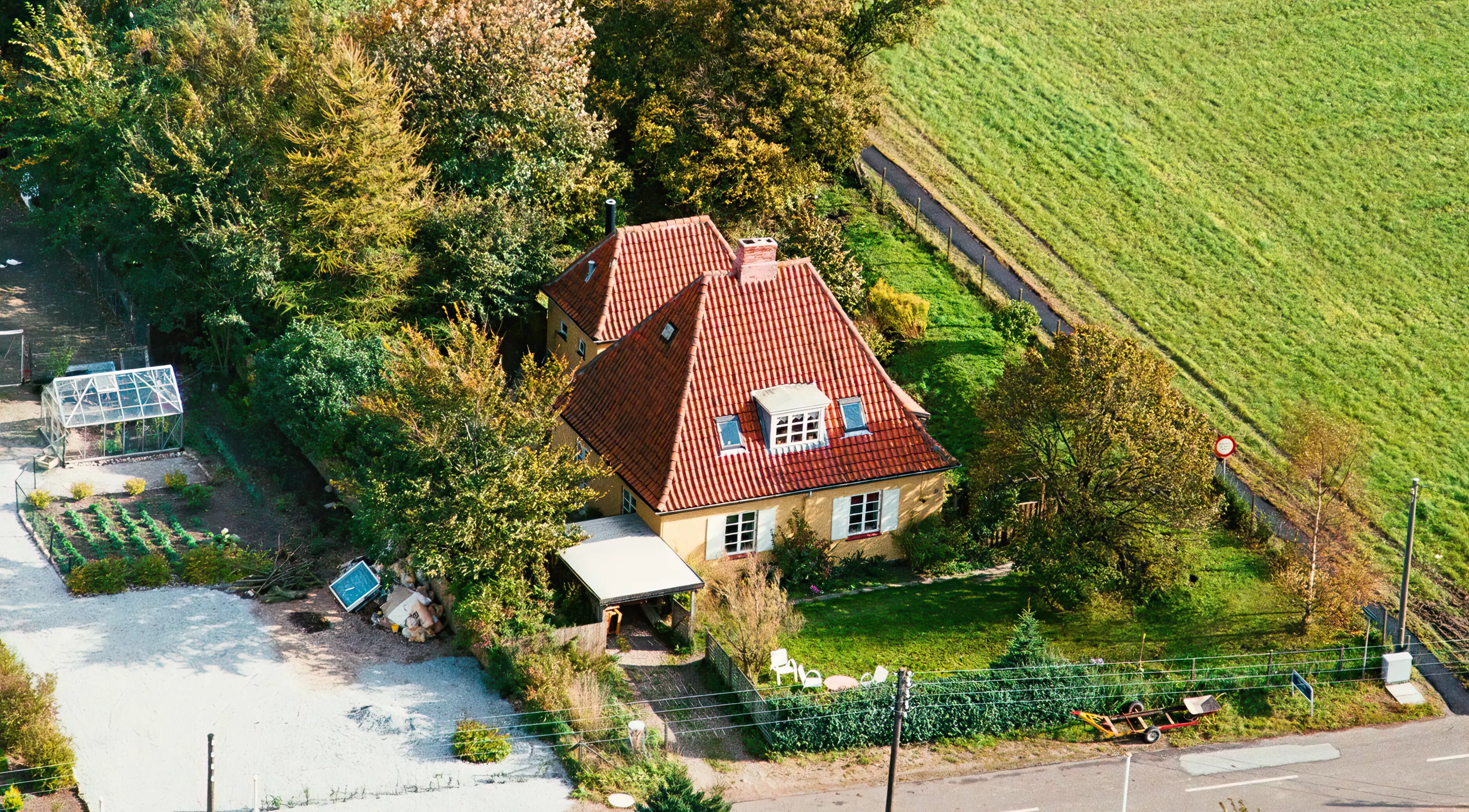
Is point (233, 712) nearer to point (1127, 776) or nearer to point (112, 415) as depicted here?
point (112, 415)

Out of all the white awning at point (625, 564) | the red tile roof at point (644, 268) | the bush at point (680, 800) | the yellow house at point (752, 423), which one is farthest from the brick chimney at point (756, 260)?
the bush at point (680, 800)

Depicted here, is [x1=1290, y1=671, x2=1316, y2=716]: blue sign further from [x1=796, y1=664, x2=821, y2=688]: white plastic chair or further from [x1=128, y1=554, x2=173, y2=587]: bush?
[x1=128, y1=554, x2=173, y2=587]: bush

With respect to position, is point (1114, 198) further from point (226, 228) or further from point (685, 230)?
point (226, 228)

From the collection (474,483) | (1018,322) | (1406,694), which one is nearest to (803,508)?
(474,483)

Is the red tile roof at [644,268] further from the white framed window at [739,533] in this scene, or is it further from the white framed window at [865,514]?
the white framed window at [865,514]

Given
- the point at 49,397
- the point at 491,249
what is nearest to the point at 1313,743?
the point at 491,249

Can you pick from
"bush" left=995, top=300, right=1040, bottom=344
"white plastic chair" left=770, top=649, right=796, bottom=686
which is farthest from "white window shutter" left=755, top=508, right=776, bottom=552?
"bush" left=995, top=300, right=1040, bottom=344
